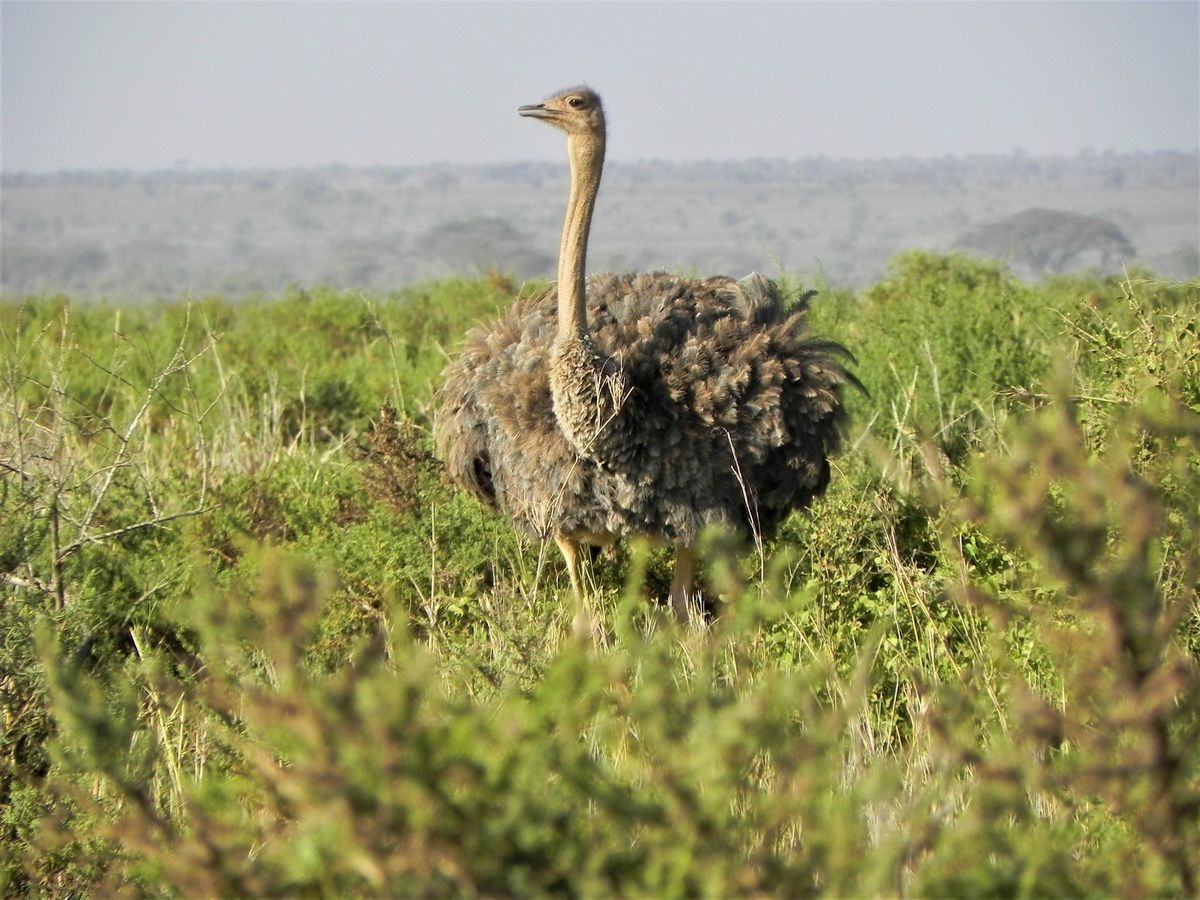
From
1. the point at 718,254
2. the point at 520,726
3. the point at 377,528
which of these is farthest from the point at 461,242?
the point at 520,726

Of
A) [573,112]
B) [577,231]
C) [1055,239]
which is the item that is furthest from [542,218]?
[577,231]

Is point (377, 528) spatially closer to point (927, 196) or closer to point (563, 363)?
point (563, 363)

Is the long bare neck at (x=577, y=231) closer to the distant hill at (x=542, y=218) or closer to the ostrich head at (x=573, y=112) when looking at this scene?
the ostrich head at (x=573, y=112)

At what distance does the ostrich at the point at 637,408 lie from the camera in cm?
550

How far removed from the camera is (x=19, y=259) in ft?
229

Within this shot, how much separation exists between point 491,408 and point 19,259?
68.6 metres

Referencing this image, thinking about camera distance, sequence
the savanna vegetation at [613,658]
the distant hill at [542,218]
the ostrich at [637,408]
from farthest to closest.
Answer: the distant hill at [542,218] → the ostrich at [637,408] → the savanna vegetation at [613,658]

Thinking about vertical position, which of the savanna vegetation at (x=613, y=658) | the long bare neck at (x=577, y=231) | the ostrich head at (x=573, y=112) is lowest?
the savanna vegetation at (x=613, y=658)

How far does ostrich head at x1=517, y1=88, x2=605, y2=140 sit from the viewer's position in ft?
19.6

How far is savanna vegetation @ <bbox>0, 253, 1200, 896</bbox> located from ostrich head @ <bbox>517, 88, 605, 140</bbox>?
125 cm

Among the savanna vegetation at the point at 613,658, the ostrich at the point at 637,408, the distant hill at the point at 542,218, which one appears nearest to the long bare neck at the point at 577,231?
the ostrich at the point at 637,408

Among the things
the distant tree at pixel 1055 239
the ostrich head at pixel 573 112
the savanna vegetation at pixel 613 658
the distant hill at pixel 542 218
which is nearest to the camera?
the savanna vegetation at pixel 613 658

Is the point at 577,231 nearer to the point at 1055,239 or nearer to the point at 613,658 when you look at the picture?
the point at 613,658

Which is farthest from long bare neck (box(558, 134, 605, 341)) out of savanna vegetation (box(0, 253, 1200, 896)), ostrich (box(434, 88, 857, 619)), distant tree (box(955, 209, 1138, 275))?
distant tree (box(955, 209, 1138, 275))
